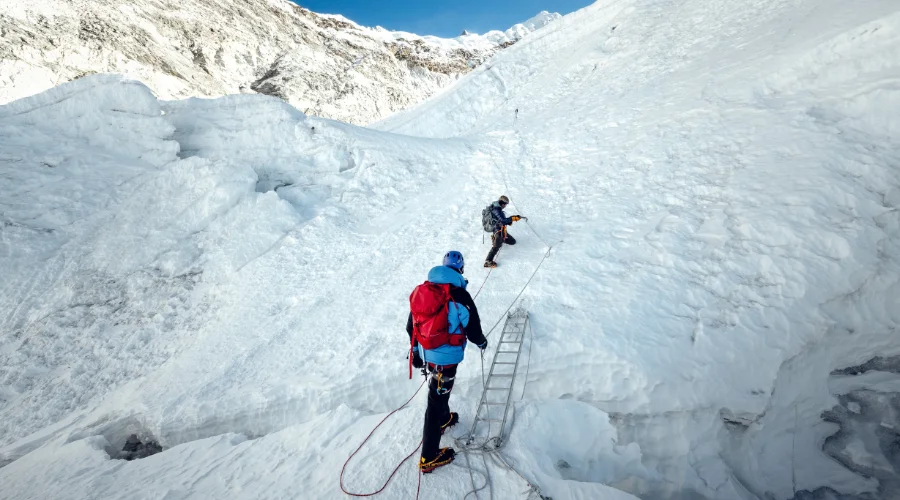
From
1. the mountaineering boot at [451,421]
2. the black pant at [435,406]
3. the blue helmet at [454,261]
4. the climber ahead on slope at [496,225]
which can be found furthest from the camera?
the climber ahead on slope at [496,225]

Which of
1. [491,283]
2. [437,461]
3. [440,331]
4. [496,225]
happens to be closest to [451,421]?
[437,461]

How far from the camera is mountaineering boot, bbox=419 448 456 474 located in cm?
375

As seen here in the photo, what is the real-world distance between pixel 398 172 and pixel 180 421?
8906 millimetres

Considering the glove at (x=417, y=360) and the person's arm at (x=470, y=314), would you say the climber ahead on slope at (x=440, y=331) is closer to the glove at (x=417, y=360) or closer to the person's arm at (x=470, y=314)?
the person's arm at (x=470, y=314)

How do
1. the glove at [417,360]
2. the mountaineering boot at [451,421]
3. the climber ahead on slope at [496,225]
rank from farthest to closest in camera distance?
the climber ahead on slope at [496,225] < the mountaineering boot at [451,421] < the glove at [417,360]

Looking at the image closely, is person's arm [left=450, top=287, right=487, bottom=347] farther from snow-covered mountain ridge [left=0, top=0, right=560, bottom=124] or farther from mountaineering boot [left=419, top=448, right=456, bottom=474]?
snow-covered mountain ridge [left=0, top=0, right=560, bottom=124]

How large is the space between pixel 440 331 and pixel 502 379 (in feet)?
6.47

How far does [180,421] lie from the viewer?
533 cm

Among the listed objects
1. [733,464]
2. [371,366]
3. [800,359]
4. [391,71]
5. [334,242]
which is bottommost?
[733,464]

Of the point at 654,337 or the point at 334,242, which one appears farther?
the point at 334,242

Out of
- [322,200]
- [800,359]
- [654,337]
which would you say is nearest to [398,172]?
[322,200]

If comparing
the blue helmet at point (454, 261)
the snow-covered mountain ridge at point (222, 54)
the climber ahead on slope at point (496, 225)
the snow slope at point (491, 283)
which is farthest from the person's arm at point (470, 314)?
the snow-covered mountain ridge at point (222, 54)

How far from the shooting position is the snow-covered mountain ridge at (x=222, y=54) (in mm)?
24281

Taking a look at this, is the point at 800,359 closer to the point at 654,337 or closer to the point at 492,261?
the point at 654,337
